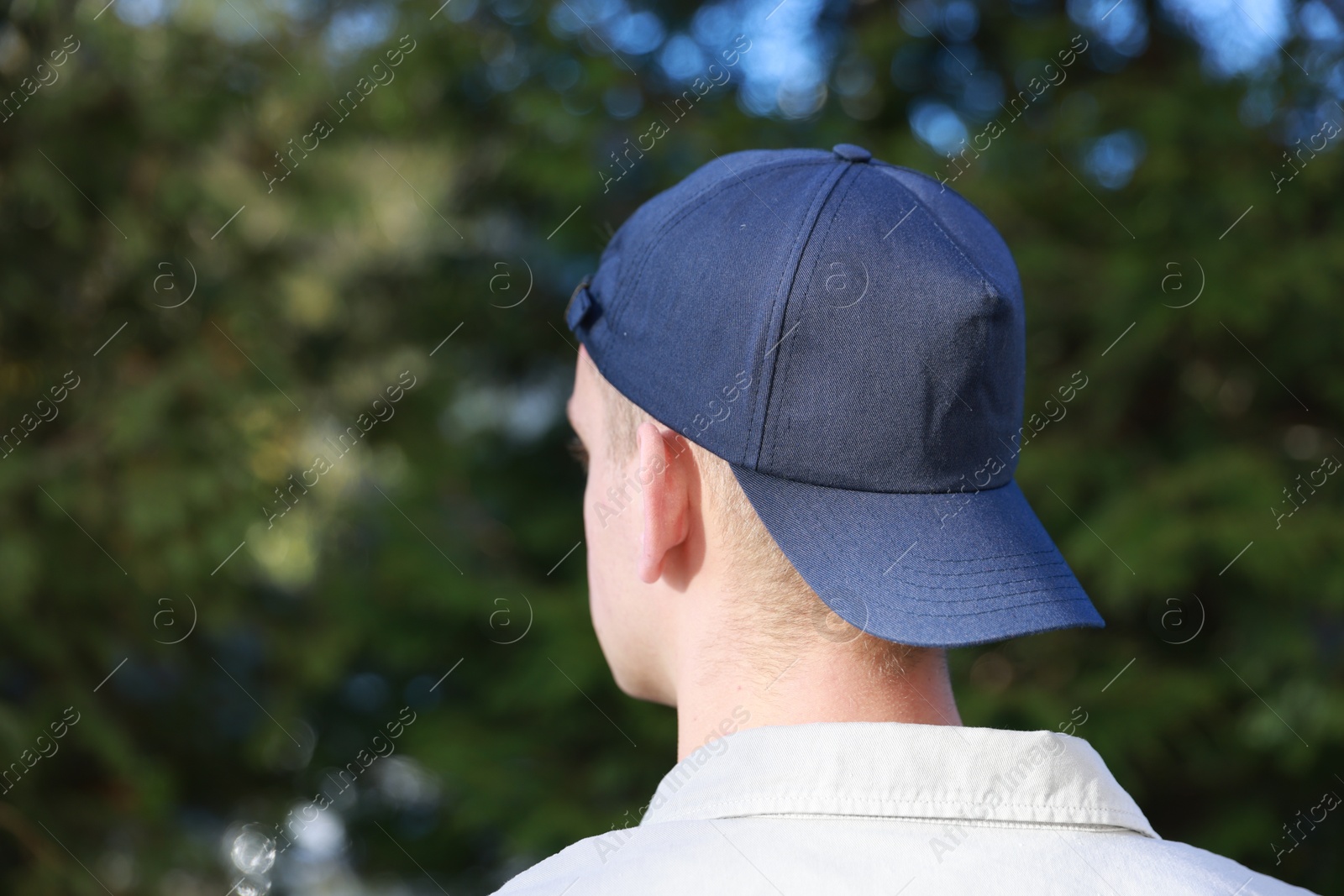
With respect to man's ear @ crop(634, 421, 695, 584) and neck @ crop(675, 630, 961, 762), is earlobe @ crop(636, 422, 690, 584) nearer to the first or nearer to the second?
man's ear @ crop(634, 421, 695, 584)

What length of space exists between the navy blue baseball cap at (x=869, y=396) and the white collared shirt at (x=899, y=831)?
12 cm

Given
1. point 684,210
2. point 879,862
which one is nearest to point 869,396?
point 684,210

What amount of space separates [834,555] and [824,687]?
5.0 inches

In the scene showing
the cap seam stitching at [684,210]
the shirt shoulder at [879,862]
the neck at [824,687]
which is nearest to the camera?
the shirt shoulder at [879,862]

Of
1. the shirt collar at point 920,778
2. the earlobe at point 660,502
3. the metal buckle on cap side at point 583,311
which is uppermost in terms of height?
the metal buckle on cap side at point 583,311

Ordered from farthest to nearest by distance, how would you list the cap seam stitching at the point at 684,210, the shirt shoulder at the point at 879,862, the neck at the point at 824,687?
the cap seam stitching at the point at 684,210, the neck at the point at 824,687, the shirt shoulder at the point at 879,862

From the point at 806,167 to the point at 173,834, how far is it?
357 centimetres

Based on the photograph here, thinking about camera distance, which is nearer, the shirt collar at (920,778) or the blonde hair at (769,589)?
the shirt collar at (920,778)

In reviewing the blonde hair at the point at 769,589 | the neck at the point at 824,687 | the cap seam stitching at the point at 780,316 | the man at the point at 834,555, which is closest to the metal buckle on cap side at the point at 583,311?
the man at the point at 834,555

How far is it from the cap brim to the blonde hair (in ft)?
0.06

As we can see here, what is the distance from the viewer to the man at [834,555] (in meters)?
0.90

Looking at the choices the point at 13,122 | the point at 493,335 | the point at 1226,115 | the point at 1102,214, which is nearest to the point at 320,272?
the point at 493,335

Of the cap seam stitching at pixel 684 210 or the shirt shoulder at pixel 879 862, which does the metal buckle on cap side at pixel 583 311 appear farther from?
the shirt shoulder at pixel 879 862

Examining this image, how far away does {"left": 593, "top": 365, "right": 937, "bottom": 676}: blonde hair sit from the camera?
3.42 feet
